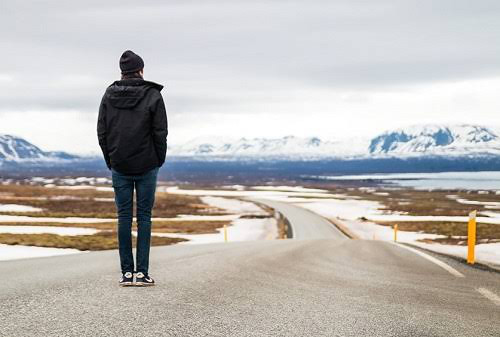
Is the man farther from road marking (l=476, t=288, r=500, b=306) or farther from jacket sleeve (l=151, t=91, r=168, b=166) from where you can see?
road marking (l=476, t=288, r=500, b=306)

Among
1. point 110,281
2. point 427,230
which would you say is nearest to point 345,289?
point 110,281

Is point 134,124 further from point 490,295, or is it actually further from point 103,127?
point 490,295

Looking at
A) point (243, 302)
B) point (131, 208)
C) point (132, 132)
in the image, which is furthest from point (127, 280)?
point (132, 132)

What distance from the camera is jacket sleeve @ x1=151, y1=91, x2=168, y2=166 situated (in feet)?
18.8

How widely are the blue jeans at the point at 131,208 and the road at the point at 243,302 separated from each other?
36 cm

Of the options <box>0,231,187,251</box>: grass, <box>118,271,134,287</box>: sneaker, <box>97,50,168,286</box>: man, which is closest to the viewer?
<box>97,50,168,286</box>: man

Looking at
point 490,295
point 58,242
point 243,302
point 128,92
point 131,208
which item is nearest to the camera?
point 243,302

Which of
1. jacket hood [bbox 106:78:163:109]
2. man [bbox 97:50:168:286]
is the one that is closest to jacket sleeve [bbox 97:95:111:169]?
man [bbox 97:50:168:286]

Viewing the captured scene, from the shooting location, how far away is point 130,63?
581cm

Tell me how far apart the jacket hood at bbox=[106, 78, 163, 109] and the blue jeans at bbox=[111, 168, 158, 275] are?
2.33 ft

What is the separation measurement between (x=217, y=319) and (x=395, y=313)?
64.9 inches

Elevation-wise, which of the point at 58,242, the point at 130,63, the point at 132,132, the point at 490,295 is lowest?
the point at 58,242

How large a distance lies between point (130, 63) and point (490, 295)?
186 inches

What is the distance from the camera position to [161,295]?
5441mm
